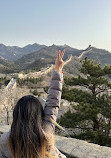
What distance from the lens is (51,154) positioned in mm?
1457

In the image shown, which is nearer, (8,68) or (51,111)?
(51,111)

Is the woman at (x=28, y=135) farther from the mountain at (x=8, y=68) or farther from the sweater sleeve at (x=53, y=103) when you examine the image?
the mountain at (x=8, y=68)

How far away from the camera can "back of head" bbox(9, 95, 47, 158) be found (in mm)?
1288

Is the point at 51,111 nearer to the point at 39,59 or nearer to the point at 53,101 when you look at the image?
the point at 53,101

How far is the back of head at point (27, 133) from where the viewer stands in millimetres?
1288

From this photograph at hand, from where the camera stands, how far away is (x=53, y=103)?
5.41ft

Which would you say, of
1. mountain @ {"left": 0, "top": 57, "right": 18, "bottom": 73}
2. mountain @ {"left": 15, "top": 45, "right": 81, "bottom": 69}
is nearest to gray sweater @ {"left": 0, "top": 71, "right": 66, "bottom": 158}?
mountain @ {"left": 0, "top": 57, "right": 18, "bottom": 73}

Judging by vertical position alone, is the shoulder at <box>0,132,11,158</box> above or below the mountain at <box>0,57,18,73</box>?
below

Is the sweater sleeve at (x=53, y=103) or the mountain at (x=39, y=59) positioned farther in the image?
the mountain at (x=39, y=59)

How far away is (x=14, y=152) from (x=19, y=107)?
0.35 metres

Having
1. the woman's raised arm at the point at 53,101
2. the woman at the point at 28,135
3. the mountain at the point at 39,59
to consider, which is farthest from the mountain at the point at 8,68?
the woman at the point at 28,135

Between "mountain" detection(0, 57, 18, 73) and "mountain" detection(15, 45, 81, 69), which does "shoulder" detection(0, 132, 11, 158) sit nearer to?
"mountain" detection(0, 57, 18, 73)

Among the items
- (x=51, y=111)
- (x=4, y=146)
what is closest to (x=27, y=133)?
(x=4, y=146)

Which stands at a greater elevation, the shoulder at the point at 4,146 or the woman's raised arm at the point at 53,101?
the woman's raised arm at the point at 53,101
